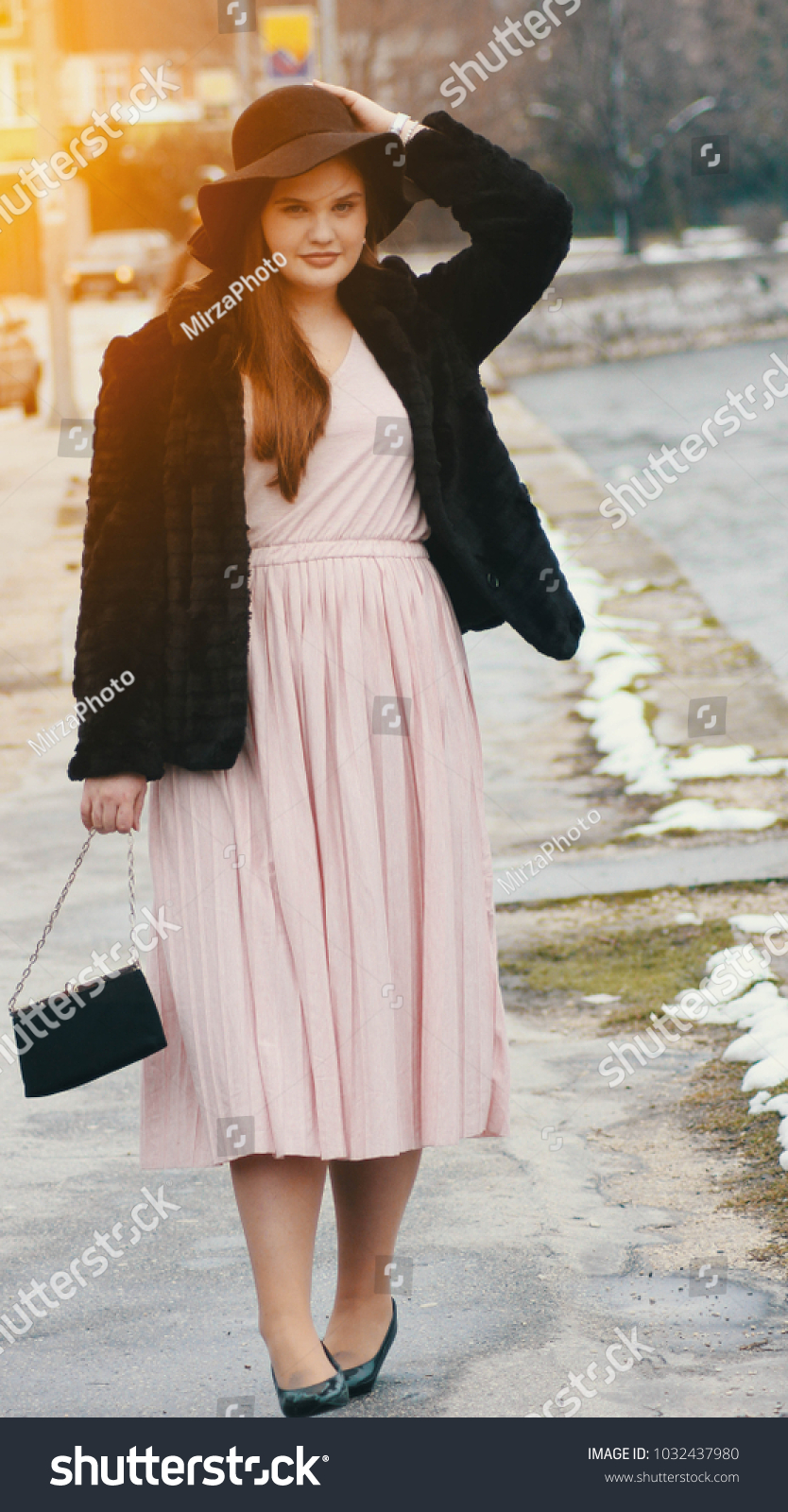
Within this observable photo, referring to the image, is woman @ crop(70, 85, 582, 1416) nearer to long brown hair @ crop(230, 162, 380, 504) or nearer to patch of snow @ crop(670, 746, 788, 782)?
long brown hair @ crop(230, 162, 380, 504)

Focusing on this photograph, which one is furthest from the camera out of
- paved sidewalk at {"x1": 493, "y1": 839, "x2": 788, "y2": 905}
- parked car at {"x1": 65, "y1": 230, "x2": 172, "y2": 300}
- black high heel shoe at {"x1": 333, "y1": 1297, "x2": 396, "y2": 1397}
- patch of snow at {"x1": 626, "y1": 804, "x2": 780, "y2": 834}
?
parked car at {"x1": 65, "y1": 230, "x2": 172, "y2": 300}

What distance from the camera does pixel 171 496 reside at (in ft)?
8.71

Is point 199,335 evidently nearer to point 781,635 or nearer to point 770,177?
point 781,635

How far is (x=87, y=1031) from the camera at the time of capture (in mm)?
2654

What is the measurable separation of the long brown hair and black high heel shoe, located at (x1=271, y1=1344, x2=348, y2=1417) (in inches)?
49.1

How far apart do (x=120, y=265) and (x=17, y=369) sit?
67.7 feet

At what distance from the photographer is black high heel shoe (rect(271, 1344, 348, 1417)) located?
266 cm

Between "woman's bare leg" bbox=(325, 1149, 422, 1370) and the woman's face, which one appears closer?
the woman's face

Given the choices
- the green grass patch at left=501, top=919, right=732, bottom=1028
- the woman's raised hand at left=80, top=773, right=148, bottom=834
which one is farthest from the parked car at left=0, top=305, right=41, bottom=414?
the woman's raised hand at left=80, top=773, right=148, bottom=834

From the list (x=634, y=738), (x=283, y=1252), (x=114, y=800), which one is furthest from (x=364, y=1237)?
(x=634, y=738)

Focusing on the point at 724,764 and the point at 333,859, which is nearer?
the point at 333,859

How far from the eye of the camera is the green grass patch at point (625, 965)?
4688 millimetres

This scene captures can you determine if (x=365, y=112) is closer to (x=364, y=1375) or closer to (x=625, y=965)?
(x=364, y=1375)

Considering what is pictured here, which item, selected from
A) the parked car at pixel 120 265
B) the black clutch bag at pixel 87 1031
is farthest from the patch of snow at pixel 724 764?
the parked car at pixel 120 265
